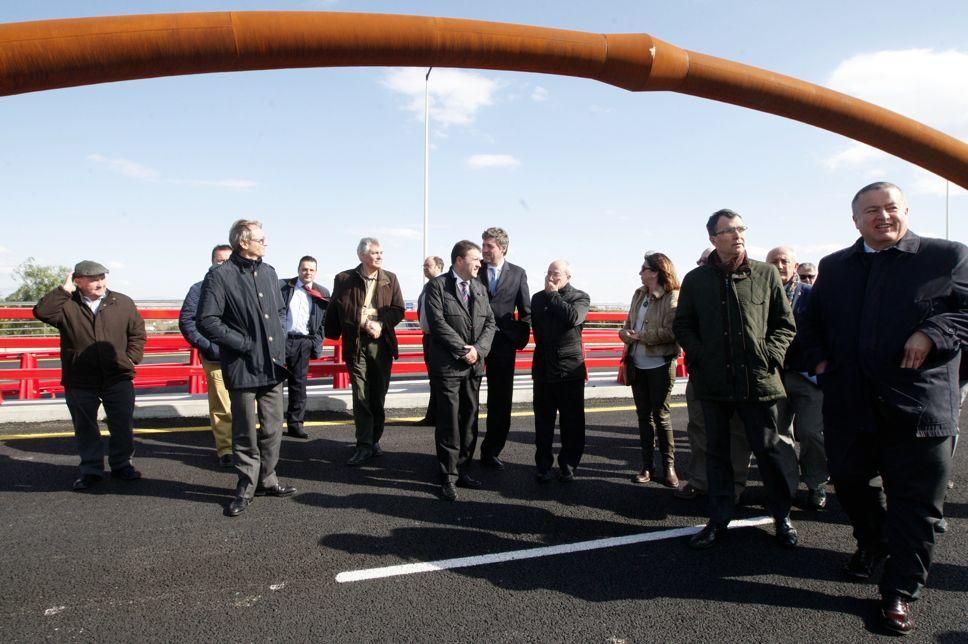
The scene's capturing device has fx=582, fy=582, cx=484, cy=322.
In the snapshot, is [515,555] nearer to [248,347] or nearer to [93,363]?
[248,347]

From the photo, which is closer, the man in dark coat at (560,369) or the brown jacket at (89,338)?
the brown jacket at (89,338)

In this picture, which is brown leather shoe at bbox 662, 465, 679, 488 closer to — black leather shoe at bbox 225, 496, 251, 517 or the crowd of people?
the crowd of people

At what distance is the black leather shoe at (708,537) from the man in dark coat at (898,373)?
2.91 ft

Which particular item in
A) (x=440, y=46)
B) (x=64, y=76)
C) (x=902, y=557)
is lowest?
(x=902, y=557)

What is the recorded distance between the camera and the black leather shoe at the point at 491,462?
218 inches

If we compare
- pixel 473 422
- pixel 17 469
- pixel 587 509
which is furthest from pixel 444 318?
pixel 17 469

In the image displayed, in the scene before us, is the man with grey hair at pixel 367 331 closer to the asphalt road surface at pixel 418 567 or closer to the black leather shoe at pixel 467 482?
the asphalt road surface at pixel 418 567

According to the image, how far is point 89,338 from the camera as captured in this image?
490cm

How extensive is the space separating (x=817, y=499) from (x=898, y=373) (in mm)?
1946

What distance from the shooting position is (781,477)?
3.79m

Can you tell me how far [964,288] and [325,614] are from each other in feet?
11.5

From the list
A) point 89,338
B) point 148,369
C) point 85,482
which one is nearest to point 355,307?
point 89,338

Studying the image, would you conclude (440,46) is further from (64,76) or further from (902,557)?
(902,557)

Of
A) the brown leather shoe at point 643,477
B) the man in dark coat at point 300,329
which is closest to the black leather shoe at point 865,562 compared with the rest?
the brown leather shoe at point 643,477
